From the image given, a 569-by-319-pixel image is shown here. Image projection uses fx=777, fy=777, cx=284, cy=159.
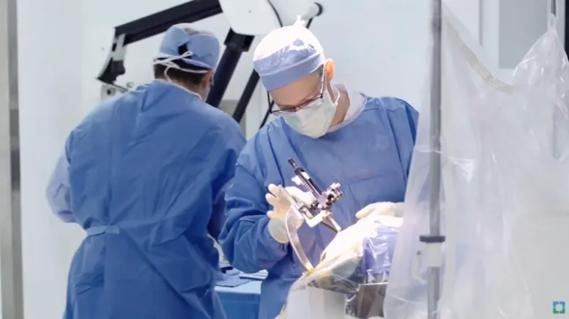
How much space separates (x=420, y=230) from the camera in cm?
99

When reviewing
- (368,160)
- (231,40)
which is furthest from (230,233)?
(231,40)

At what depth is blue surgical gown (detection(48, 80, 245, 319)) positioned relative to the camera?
1.64m

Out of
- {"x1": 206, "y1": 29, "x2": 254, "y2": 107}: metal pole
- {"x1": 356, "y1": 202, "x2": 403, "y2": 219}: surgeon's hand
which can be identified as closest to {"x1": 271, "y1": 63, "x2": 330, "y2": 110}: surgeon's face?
{"x1": 356, "y1": 202, "x2": 403, "y2": 219}: surgeon's hand

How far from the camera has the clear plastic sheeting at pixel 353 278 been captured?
1.07 m

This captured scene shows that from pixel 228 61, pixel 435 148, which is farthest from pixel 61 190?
pixel 435 148

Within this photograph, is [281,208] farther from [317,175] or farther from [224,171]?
[224,171]

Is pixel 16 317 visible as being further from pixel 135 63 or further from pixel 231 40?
pixel 135 63

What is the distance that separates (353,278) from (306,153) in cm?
38

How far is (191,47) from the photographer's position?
1.76 meters

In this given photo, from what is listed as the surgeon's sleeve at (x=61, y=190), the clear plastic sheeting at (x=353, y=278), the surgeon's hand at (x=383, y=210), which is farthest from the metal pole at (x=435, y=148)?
the surgeon's sleeve at (x=61, y=190)

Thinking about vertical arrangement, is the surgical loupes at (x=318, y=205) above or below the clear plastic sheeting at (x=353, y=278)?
above

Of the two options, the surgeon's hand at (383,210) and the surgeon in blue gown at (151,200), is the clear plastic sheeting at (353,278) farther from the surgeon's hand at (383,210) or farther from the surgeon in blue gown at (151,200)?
the surgeon in blue gown at (151,200)

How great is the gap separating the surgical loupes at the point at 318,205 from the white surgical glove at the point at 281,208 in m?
0.01

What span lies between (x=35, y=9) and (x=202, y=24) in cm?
59
